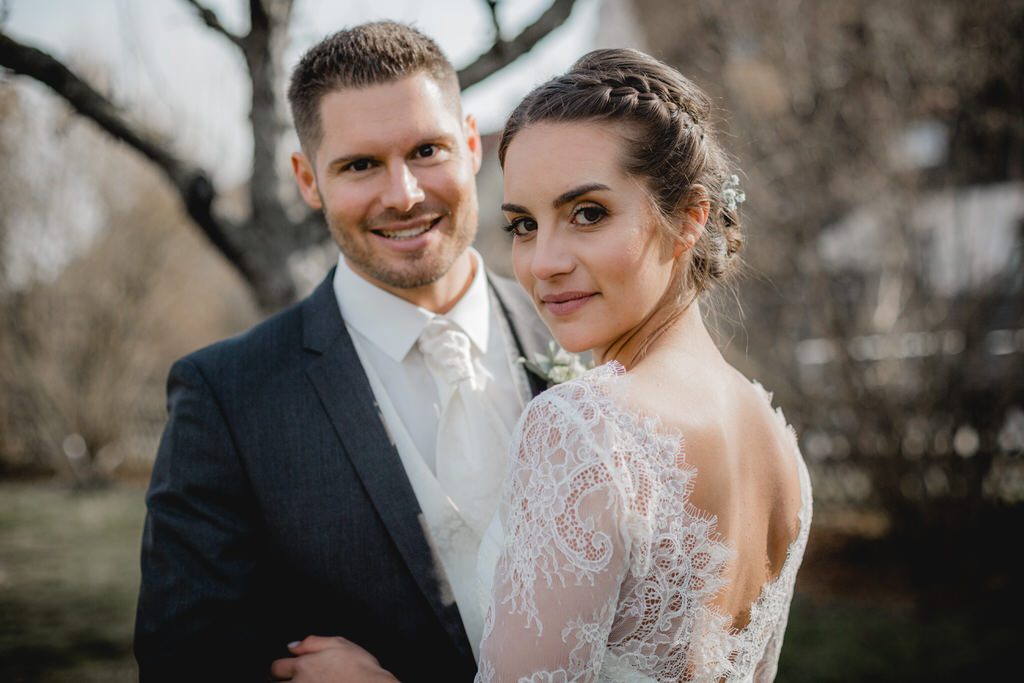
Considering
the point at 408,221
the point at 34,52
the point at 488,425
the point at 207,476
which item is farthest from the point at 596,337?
the point at 34,52

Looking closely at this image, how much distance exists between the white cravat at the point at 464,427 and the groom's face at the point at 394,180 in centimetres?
22

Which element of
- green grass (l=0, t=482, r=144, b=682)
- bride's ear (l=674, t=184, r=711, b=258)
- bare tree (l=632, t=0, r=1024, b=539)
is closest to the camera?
bride's ear (l=674, t=184, r=711, b=258)

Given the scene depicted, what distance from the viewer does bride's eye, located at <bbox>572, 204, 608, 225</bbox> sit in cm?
173

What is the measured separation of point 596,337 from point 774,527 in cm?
64


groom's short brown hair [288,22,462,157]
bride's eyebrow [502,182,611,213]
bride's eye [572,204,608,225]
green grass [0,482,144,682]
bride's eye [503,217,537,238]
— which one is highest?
groom's short brown hair [288,22,462,157]

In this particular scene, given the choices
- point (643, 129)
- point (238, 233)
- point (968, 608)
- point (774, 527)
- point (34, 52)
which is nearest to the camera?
point (643, 129)

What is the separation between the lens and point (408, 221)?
247 cm

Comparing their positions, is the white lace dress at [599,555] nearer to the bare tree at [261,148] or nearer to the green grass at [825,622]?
the bare tree at [261,148]

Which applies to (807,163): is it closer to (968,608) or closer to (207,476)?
(968,608)

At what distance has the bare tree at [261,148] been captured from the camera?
3.09 meters

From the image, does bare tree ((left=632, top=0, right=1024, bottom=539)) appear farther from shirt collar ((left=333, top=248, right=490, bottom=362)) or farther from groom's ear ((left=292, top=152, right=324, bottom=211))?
shirt collar ((left=333, top=248, right=490, bottom=362))

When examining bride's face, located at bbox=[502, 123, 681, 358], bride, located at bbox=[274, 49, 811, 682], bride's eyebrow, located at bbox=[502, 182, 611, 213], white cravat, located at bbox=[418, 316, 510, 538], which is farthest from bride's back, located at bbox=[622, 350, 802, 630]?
white cravat, located at bbox=[418, 316, 510, 538]

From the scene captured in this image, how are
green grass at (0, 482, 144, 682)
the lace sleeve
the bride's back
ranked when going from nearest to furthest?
the lace sleeve, the bride's back, green grass at (0, 482, 144, 682)

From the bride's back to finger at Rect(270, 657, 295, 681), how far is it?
1080mm
